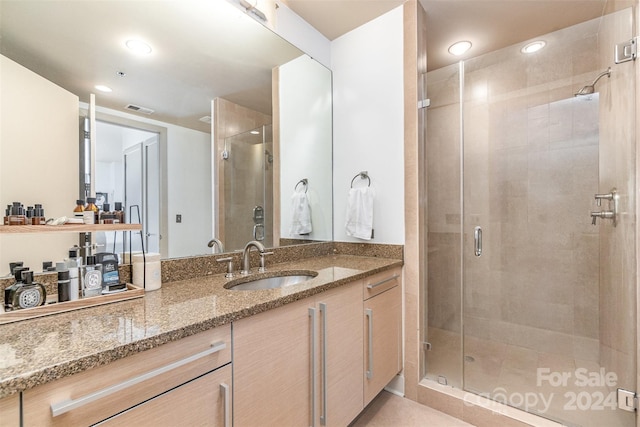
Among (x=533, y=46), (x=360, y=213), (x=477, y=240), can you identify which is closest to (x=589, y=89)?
(x=533, y=46)

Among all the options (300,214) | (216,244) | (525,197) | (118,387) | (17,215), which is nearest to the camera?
(118,387)

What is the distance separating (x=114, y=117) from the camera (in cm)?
117

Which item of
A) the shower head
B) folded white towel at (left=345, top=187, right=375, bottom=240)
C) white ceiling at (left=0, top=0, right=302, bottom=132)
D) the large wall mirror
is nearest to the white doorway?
the large wall mirror

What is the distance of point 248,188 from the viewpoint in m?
1.72

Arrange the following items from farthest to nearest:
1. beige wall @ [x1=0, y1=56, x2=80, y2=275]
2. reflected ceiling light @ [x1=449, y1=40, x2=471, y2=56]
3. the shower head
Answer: reflected ceiling light @ [x1=449, y1=40, x2=471, y2=56]
the shower head
beige wall @ [x1=0, y1=56, x2=80, y2=275]

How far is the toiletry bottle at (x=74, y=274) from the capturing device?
924 mm

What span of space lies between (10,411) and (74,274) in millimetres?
511

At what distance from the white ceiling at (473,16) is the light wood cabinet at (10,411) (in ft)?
7.14

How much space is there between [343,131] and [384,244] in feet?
2.94

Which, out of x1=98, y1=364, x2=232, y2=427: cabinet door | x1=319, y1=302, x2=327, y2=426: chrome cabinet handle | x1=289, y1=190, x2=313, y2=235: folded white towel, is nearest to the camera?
x1=98, y1=364, x2=232, y2=427: cabinet door

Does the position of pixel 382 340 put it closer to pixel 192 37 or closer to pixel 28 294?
pixel 28 294

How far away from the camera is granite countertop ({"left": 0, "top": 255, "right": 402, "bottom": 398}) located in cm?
56

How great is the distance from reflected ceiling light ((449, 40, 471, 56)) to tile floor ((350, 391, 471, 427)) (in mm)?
2580

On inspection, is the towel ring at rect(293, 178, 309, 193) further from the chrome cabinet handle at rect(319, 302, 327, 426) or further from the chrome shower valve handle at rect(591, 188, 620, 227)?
the chrome shower valve handle at rect(591, 188, 620, 227)
